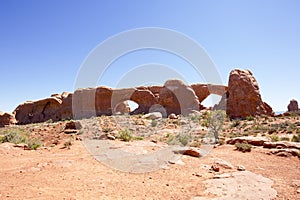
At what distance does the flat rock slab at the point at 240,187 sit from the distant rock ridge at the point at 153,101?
54.8ft

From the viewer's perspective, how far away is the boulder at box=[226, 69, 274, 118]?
72.8 ft

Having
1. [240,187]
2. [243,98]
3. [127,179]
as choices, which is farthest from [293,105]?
[127,179]

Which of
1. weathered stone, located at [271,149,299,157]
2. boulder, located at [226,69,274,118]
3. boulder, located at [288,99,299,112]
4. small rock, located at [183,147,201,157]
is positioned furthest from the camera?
boulder, located at [288,99,299,112]

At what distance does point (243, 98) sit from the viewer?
2231cm

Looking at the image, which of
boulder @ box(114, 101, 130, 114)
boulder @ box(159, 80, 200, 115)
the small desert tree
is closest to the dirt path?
the small desert tree

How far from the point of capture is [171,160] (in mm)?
7809

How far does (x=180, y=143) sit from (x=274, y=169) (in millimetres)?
4663

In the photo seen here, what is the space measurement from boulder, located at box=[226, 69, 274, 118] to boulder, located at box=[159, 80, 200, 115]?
6.08 meters

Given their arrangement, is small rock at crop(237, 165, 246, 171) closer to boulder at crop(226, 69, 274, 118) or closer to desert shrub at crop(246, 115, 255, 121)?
desert shrub at crop(246, 115, 255, 121)

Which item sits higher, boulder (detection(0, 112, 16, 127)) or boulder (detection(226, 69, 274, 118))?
boulder (detection(226, 69, 274, 118))

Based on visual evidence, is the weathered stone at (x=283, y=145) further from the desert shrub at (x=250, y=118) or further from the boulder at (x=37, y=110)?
the boulder at (x=37, y=110)

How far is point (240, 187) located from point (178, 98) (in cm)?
2305

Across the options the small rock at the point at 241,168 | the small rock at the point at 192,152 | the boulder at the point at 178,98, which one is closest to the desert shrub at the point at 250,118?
the boulder at the point at 178,98

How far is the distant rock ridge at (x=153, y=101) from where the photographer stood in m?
22.5
